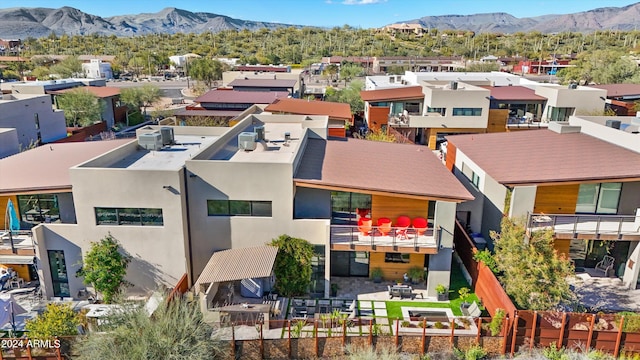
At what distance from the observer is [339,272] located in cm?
2064

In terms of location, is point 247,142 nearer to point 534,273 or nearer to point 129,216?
point 129,216

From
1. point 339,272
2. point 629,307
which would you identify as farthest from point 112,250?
point 629,307

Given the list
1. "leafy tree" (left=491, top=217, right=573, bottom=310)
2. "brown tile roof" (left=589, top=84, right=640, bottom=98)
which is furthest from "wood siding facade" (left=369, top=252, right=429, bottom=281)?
"brown tile roof" (left=589, top=84, right=640, bottom=98)

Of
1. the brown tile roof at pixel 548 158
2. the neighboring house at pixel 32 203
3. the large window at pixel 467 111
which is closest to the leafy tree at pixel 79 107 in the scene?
the neighboring house at pixel 32 203

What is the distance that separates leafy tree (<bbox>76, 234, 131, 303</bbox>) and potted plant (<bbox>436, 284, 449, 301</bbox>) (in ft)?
43.0

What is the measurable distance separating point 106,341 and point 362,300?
397 inches

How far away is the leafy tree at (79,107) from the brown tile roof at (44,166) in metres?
22.5

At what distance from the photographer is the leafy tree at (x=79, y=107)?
4575 centimetres

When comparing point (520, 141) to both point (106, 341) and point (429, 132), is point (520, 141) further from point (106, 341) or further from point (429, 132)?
point (106, 341)

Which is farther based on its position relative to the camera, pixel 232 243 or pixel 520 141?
pixel 520 141

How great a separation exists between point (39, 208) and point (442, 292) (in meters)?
18.3

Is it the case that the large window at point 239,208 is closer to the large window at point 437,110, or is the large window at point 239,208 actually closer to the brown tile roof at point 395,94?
the large window at point 437,110

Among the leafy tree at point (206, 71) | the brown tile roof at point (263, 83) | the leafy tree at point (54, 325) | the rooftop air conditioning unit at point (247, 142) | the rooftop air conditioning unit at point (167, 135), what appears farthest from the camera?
the leafy tree at point (206, 71)

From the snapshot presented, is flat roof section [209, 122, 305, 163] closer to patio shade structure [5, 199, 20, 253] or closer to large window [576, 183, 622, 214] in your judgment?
patio shade structure [5, 199, 20, 253]
